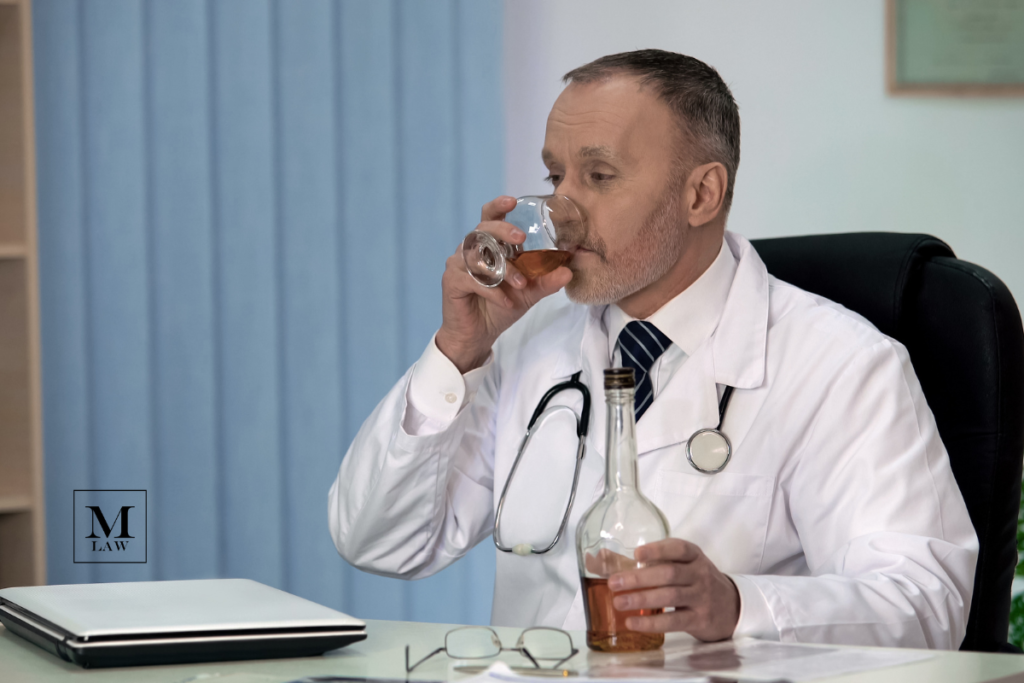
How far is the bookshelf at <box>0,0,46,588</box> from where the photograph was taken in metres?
1.94

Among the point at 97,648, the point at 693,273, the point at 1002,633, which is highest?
the point at 693,273

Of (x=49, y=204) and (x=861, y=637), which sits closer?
(x=861, y=637)

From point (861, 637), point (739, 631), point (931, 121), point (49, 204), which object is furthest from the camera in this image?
point (931, 121)

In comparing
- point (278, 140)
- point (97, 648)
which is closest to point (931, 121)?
point (278, 140)

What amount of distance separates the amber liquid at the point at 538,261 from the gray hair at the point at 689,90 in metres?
0.27

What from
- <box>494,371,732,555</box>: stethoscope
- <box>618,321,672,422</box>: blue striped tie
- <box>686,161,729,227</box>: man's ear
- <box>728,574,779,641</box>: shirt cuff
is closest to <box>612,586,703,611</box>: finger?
<box>728,574,779,641</box>: shirt cuff

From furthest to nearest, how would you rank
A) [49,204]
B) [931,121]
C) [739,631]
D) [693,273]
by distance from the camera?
[931,121] → [49,204] → [693,273] → [739,631]

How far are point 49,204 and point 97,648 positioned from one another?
5.05 ft

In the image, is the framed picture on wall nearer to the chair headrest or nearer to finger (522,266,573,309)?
the chair headrest

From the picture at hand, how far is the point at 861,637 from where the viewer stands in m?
1.05

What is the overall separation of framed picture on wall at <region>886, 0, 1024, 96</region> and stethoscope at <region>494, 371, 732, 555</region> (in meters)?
1.48

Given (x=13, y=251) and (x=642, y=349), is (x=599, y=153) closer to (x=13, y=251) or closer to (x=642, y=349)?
A: (x=642, y=349)

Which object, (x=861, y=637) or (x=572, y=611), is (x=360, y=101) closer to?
(x=572, y=611)

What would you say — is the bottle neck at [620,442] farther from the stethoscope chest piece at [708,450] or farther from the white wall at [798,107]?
the white wall at [798,107]
